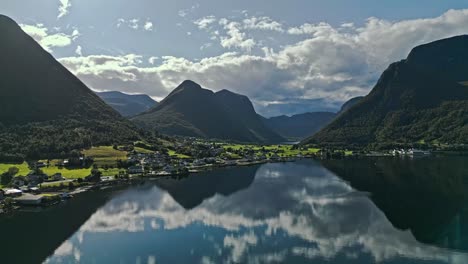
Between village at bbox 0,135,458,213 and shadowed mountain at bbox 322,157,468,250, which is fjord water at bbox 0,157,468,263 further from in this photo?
village at bbox 0,135,458,213

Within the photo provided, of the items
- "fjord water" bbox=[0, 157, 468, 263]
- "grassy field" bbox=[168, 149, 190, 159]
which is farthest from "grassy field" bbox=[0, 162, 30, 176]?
"grassy field" bbox=[168, 149, 190, 159]

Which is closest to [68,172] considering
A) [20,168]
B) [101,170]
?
[101,170]

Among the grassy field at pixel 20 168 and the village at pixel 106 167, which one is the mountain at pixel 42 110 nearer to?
the grassy field at pixel 20 168

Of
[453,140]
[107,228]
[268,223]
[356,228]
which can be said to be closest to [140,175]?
[107,228]

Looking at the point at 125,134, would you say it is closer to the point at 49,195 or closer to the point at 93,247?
the point at 49,195

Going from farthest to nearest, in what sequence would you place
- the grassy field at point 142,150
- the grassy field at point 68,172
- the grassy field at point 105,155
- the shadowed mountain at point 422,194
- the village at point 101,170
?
the grassy field at point 142,150, the grassy field at point 105,155, the grassy field at point 68,172, the village at point 101,170, the shadowed mountain at point 422,194

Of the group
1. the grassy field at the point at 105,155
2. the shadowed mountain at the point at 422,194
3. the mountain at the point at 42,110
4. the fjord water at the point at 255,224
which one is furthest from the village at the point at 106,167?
the shadowed mountain at the point at 422,194
